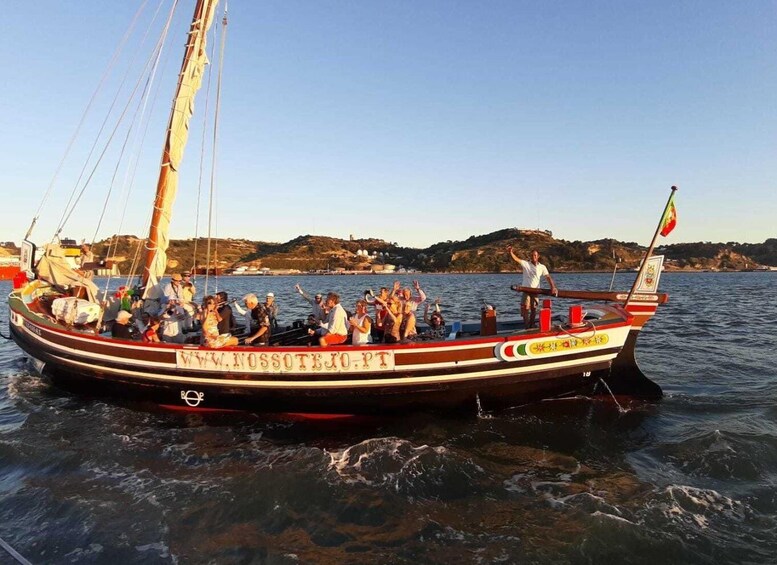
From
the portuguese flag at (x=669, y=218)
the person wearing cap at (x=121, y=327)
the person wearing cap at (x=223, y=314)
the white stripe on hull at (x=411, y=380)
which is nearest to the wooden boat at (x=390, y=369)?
the white stripe on hull at (x=411, y=380)

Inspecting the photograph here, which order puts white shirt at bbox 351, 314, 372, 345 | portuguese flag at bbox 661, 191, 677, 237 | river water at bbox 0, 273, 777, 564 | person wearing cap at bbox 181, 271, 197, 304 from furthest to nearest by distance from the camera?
person wearing cap at bbox 181, 271, 197, 304
portuguese flag at bbox 661, 191, 677, 237
white shirt at bbox 351, 314, 372, 345
river water at bbox 0, 273, 777, 564

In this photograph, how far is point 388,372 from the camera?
9.02 meters

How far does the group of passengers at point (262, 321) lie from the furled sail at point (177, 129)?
1068mm

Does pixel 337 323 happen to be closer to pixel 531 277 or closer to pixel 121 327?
pixel 531 277

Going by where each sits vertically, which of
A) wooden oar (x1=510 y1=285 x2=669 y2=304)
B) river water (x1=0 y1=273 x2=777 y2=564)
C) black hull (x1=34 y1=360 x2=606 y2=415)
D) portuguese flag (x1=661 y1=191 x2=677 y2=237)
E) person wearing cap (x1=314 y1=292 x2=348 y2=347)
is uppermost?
portuguese flag (x1=661 y1=191 x2=677 y2=237)

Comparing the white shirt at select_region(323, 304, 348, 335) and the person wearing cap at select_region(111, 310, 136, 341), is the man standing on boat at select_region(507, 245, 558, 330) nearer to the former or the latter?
the white shirt at select_region(323, 304, 348, 335)

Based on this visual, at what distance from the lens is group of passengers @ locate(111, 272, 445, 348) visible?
31.8ft

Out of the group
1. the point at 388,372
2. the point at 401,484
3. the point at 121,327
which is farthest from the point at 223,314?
the point at 401,484

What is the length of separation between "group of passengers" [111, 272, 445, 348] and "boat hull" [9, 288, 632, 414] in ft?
1.81

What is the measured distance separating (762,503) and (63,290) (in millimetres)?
18284

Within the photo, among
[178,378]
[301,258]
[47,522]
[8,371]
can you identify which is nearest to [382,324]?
[178,378]

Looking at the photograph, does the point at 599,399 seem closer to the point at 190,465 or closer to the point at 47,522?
the point at 190,465

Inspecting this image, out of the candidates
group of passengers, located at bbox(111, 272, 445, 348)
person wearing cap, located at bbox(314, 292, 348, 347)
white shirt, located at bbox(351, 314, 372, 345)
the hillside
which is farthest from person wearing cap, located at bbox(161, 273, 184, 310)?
the hillside

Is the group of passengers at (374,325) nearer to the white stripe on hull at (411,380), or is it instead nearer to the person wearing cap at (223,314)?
the white stripe on hull at (411,380)
